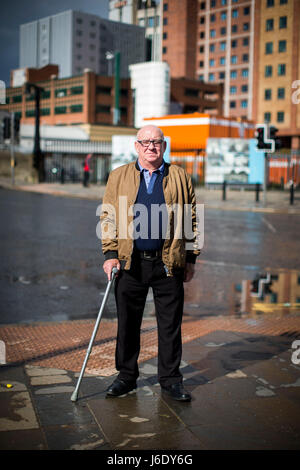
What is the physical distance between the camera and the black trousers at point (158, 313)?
372 cm

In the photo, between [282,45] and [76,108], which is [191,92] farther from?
[76,108]

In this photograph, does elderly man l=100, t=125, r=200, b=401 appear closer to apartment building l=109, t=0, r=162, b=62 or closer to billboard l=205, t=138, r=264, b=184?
apartment building l=109, t=0, r=162, b=62

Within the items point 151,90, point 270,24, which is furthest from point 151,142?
point 270,24

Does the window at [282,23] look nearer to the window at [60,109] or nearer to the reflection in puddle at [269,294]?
the window at [60,109]

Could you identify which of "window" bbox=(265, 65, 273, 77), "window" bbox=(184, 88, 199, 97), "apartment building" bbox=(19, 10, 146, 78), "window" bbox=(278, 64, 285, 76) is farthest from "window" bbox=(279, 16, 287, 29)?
"apartment building" bbox=(19, 10, 146, 78)

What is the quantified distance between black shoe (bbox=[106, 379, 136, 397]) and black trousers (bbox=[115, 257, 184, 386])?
43 mm

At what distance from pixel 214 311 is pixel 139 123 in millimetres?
61673

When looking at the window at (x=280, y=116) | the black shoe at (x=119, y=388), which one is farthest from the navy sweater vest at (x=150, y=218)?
the window at (x=280, y=116)

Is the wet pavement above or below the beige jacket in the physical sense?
below

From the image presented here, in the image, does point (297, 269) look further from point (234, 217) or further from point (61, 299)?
point (234, 217)

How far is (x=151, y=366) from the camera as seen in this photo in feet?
14.2

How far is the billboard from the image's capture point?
31.2 metres

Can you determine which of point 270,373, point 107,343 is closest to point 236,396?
point 270,373

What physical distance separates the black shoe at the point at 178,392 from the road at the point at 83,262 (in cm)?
247
